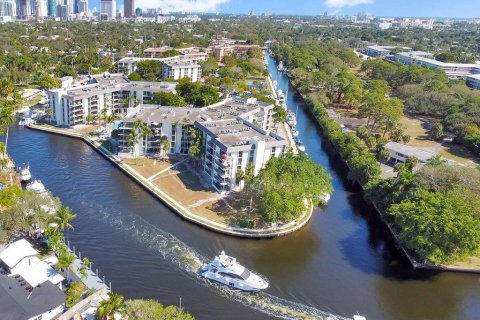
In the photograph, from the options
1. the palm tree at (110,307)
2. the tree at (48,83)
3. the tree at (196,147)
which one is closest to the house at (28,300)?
the palm tree at (110,307)

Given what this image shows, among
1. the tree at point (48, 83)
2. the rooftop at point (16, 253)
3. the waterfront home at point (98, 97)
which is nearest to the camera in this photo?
the rooftop at point (16, 253)

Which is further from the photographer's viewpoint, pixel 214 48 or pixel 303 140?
pixel 214 48

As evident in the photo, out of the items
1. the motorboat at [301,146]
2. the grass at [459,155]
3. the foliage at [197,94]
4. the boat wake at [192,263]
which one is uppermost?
the foliage at [197,94]

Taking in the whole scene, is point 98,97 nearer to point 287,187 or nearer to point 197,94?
point 197,94

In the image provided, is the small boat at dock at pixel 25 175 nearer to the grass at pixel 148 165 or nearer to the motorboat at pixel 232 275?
the grass at pixel 148 165

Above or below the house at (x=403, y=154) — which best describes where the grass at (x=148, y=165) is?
below

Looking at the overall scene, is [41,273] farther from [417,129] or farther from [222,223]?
[417,129]

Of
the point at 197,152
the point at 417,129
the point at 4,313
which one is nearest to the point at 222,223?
the point at 197,152
